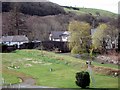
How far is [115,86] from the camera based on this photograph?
16.9 m

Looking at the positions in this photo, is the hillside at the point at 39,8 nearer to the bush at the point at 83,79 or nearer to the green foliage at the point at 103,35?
the green foliage at the point at 103,35

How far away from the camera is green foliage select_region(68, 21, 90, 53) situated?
94.8 feet

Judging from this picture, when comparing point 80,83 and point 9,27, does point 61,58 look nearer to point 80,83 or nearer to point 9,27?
point 80,83

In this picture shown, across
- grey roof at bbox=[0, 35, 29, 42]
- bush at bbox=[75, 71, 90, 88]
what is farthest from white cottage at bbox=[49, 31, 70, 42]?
bush at bbox=[75, 71, 90, 88]

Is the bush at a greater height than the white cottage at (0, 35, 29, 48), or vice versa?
the white cottage at (0, 35, 29, 48)

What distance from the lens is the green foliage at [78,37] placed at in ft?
94.8

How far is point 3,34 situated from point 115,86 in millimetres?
27285

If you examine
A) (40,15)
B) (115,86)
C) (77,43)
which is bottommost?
(115,86)

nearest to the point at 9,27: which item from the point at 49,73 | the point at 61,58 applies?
the point at 61,58

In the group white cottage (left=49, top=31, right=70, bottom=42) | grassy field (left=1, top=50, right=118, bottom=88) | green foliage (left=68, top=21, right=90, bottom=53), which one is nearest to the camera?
grassy field (left=1, top=50, right=118, bottom=88)

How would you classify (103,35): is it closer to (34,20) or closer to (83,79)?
(83,79)

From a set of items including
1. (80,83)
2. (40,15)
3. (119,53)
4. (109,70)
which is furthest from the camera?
(40,15)

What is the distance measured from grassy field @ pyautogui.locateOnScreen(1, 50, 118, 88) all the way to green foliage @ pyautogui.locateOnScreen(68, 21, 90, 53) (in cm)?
318

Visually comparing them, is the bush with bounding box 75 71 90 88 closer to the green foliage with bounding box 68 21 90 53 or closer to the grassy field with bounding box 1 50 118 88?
the grassy field with bounding box 1 50 118 88
